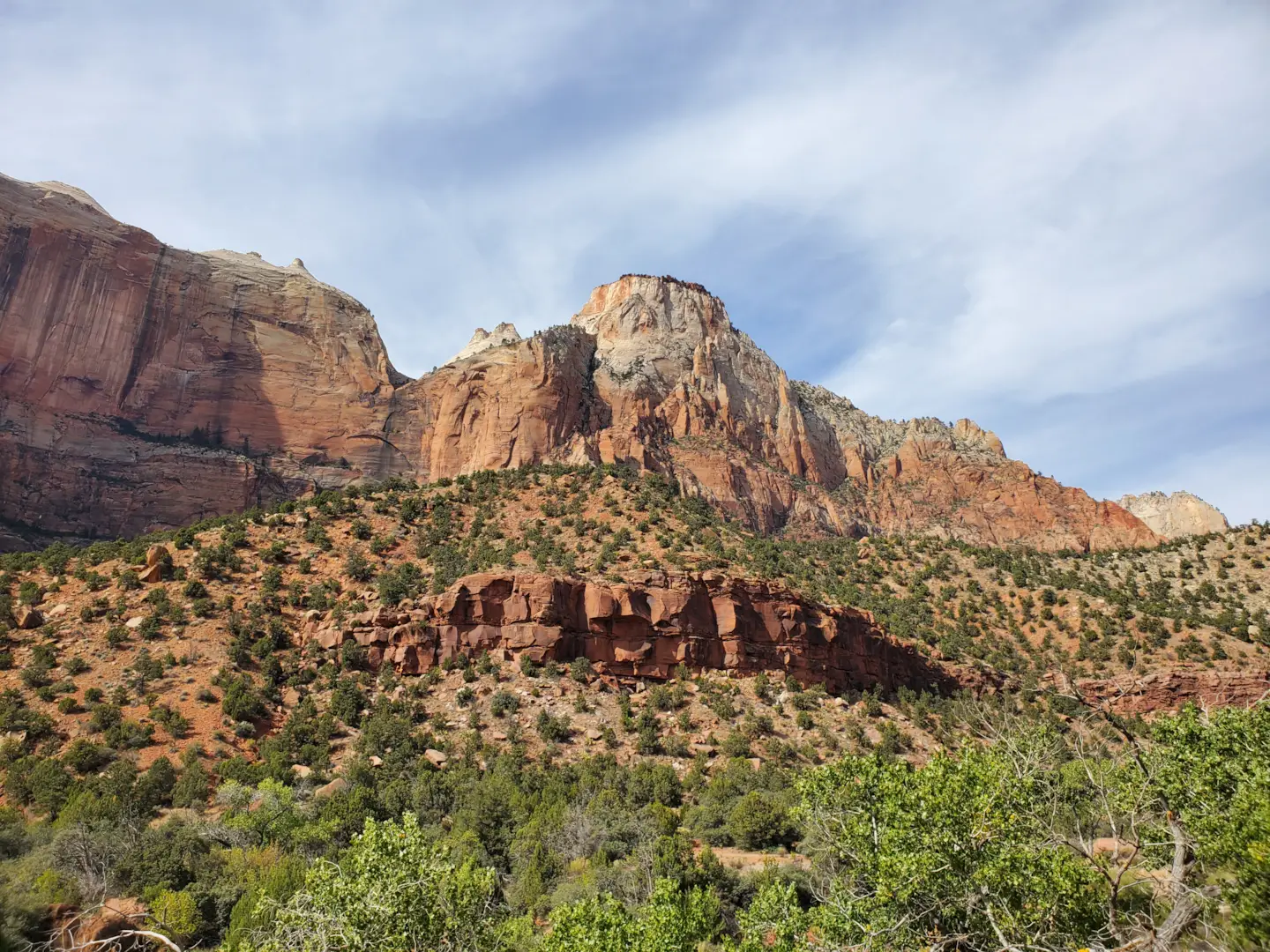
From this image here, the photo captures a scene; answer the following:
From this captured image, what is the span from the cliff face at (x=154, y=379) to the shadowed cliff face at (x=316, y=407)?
0.19 meters

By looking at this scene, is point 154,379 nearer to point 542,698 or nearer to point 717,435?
point 717,435

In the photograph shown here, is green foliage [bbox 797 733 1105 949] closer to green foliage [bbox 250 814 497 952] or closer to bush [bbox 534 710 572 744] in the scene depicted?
green foliage [bbox 250 814 497 952]

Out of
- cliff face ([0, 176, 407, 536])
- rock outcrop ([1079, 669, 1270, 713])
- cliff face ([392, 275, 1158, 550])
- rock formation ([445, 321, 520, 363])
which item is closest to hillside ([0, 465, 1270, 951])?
rock outcrop ([1079, 669, 1270, 713])

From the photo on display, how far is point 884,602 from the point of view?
57125 mm

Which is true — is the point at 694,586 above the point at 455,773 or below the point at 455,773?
above

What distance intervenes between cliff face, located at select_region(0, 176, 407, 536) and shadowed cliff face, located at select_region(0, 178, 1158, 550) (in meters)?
0.19

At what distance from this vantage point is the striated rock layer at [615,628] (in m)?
40.3

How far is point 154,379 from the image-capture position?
81.5 metres

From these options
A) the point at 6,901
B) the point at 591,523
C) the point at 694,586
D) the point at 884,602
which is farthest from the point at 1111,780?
the point at 884,602

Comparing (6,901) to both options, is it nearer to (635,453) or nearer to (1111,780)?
(1111,780)

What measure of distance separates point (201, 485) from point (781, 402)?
227 ft

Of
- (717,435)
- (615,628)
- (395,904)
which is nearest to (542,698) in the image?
(615,628)

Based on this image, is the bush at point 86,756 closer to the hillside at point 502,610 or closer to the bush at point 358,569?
the hillside at point 502,610

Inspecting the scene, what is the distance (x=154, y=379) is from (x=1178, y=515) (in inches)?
5664
